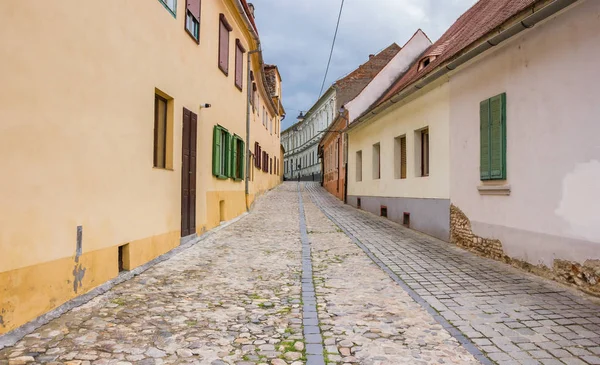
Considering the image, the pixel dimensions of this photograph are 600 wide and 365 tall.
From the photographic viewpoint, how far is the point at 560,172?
563cm

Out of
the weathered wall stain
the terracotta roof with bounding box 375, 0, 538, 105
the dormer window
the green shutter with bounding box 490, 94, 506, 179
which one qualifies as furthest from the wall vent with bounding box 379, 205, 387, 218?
the weathered wall stain

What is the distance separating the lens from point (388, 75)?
18328 millimetres

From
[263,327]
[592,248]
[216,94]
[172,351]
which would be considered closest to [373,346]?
[263,327]

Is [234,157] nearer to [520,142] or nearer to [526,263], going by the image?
[520,142]

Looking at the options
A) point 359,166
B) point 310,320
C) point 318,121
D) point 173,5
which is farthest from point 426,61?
point 318,121

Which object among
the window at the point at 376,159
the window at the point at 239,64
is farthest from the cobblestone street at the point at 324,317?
the window at the point at 376,159

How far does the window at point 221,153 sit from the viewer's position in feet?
32.7

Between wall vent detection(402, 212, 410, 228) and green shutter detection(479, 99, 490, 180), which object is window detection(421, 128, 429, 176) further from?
green shutter detection(479, 99, 490, 180)

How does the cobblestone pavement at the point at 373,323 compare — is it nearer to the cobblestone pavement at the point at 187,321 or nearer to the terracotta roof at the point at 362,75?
Result: the cobblestone pavement at the point at 187,321

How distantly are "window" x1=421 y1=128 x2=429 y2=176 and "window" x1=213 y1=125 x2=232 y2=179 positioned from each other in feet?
17.3

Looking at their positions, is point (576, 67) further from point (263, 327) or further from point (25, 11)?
point (25, 11)

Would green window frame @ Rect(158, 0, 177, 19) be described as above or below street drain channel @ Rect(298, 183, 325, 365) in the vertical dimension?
above

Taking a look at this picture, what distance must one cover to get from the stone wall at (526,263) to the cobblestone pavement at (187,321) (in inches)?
136

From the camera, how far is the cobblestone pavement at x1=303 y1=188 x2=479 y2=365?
338cm
